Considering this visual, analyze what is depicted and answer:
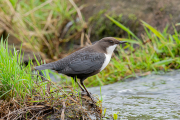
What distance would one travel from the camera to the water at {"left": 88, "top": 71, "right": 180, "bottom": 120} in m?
2.32

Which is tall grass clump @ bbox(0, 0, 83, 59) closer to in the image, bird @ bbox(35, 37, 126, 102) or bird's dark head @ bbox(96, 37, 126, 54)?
bird's dark head @ bbox(96, 37, 126, 54)

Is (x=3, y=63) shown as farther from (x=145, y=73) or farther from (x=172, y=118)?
(x=145, y=73)

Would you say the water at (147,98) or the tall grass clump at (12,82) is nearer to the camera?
the tall grass clump at (12,82)

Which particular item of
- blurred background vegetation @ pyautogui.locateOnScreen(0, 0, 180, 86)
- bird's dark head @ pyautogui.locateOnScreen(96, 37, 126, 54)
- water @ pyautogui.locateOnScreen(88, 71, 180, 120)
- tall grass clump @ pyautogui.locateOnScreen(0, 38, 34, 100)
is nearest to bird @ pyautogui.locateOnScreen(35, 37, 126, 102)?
bird's dark head @ pyautogui.locateOnScreen(96, 37, 126, 54)

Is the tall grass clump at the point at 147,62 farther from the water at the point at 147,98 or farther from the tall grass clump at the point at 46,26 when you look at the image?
the tall grass clump at the point at 46,26

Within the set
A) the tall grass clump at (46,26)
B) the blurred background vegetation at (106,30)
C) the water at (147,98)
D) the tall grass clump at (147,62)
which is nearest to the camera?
the water at (147,98)

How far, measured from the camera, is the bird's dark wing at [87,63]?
2.78 meters

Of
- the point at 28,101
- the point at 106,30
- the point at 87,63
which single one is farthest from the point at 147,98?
the point at 106,30

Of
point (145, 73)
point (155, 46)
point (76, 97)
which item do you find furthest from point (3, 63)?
point (155, 46)

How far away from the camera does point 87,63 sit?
112 inches

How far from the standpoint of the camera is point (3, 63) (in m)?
2.21

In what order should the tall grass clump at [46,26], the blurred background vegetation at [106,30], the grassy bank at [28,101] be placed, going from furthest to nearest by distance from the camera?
1. the tall grass clump at [46,26]
2. the blurred background vegetation at [106,30]
3. the grassy bank at [28,101]

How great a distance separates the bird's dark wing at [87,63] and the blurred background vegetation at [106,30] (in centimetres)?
130

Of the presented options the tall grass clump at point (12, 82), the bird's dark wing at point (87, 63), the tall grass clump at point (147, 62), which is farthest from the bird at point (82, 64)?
the tall grass clump at point (147, 62)
